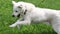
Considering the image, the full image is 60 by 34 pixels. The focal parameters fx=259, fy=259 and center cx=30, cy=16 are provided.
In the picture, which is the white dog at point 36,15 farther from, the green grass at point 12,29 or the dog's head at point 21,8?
the green grass at point 12,29

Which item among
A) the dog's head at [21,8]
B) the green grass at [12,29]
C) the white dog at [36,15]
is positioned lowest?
the green grass at [12,29]

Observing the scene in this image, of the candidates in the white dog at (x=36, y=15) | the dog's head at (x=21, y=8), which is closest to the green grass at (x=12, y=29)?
the white dog at (x=36, y=15)

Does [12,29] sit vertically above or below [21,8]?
below

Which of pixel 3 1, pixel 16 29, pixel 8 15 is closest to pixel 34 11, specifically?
pixel 16 29

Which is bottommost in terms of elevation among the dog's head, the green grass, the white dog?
the green grass

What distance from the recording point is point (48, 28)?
25.2 ft

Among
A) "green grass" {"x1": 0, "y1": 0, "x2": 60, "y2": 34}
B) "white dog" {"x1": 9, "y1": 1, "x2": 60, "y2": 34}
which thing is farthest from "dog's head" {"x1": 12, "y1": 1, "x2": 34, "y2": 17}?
"green grass" {"x1": 0, "y1": 0, "x2": 60, "y2": 34}

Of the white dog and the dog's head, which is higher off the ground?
the dog's head

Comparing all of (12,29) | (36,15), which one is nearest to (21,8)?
(36,15)

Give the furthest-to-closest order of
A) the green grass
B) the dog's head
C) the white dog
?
the green grass → the white dog → the dog's head

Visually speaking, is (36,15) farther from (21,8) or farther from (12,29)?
(12,29)

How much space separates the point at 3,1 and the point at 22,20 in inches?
118

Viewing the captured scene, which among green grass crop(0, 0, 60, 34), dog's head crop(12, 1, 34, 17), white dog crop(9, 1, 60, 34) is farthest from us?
green grass crop(0, 0, 60, 34)

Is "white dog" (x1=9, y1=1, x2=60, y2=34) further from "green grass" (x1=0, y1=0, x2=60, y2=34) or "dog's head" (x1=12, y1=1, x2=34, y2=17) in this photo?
"green grass" (x1=0, y1=0, x2=60, y2=34)
